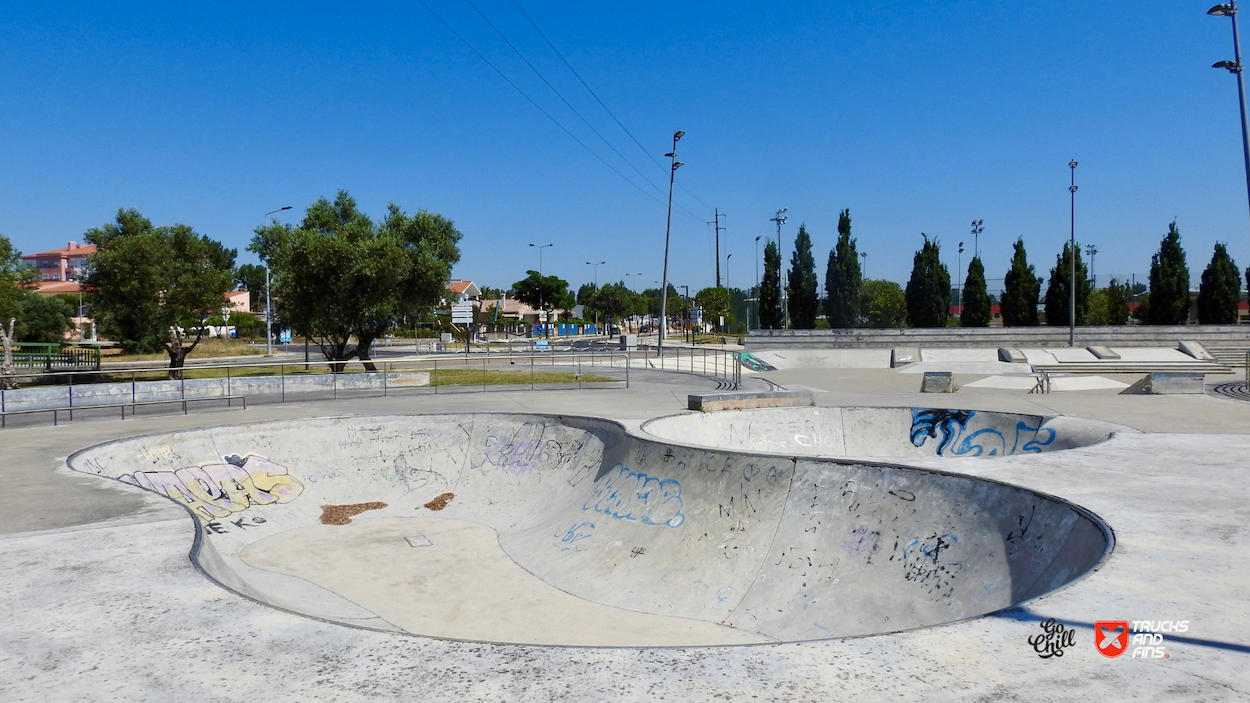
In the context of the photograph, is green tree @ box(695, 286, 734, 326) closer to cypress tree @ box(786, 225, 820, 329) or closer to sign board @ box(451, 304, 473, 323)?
cypress tree @ box(786, 225, 820, 329)

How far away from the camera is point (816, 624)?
24.2ft

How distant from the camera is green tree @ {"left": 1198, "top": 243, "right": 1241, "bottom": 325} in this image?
4966cm

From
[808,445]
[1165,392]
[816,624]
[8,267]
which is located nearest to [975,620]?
[816,624]

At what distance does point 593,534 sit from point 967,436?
795cm

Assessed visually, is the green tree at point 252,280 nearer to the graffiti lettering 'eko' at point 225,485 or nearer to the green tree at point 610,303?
the green tree at point 610,303

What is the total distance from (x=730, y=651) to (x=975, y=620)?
1.72m

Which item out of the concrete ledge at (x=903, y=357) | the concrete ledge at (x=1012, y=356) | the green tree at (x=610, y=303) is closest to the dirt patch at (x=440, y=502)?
the concrete ledge at (x=903, y=357)

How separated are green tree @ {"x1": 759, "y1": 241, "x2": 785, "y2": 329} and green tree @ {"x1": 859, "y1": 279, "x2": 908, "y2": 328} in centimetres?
990

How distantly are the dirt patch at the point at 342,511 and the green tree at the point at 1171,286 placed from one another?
55776 millimetres

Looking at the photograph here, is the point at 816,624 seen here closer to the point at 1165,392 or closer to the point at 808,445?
the point at 808,445

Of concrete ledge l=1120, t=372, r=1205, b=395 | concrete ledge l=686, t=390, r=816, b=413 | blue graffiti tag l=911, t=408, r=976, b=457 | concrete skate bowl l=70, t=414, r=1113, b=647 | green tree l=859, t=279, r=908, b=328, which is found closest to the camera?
concrete skate bowl l=70, t=414, r=1113, b=647

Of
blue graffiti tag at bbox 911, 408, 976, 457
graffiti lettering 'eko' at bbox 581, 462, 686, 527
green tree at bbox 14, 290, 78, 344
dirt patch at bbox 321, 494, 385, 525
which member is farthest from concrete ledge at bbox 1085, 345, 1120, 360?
green tree at bbox 14, 290, 78, 344

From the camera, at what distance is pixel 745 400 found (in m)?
17.0

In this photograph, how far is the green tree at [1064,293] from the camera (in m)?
50.2
